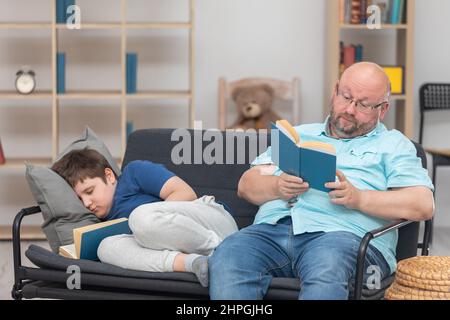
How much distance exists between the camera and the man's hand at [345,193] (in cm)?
272

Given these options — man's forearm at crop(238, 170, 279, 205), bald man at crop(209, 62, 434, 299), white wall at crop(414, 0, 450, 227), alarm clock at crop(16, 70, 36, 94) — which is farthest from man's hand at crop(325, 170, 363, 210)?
white wall at crop(414, 0, 450, 227)

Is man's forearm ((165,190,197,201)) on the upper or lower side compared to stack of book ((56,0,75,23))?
lower

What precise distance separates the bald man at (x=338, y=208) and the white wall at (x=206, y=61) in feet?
8.35

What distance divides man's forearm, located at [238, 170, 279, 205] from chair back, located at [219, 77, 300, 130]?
2.39m

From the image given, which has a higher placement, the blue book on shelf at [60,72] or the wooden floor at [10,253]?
the blue book on shelf at [60,72]

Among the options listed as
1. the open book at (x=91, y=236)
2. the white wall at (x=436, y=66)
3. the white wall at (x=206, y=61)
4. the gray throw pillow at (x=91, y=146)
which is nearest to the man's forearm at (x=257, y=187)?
the open book at (x=91, y=236)

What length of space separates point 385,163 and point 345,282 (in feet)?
1.67

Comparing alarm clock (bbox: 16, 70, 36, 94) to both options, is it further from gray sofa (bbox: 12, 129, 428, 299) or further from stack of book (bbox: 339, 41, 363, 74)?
gray sofa (bbox: 12, 129, 428, 299)

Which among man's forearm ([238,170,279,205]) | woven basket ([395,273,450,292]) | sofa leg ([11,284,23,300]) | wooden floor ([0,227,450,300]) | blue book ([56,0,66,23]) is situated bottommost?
wooden floor ([0,227,450,300])

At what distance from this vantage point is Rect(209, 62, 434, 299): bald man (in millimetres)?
2596

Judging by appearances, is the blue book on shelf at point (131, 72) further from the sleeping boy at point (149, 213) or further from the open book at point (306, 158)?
the open book at point (306, 158)

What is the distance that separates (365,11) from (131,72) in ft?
4.69

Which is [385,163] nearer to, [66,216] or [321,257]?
[321,257]

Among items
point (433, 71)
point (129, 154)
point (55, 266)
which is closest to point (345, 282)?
point (55, 266)
